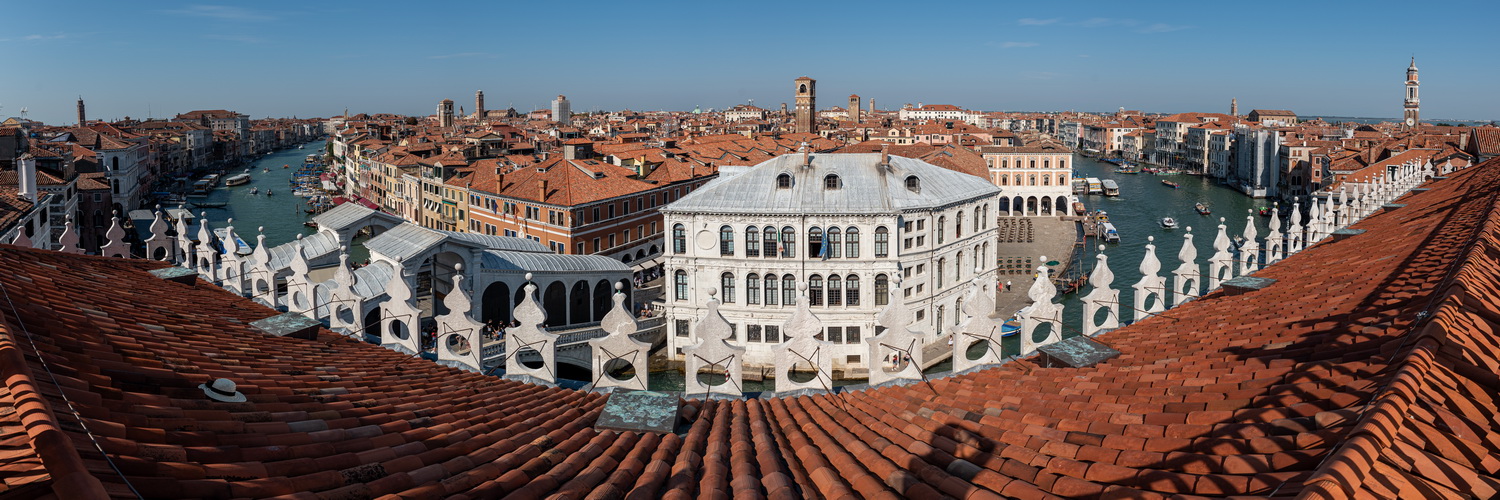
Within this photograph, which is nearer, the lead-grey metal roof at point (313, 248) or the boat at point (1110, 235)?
the lead-grey metal roof at point (313, 248)

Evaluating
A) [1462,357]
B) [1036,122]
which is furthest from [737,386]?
[1036,122]

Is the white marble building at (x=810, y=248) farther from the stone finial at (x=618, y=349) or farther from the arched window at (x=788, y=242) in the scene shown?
the stone finial at (x=618, y=349)

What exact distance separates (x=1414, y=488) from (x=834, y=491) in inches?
79.9

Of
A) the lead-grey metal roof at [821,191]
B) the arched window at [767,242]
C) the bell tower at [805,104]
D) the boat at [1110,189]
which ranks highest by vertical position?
the bell tower at [805,104]

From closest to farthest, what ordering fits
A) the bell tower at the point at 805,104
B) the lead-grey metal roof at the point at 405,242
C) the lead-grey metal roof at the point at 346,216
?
the lead-grey metal roof at the point at 405,242 → the lead-grey metal roof at the point at 346,216 → the bell tower at the point at 805,104

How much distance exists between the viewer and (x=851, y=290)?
965 inches

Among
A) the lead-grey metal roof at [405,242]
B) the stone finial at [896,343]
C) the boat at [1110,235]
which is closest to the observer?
the stone finial at [896,343]

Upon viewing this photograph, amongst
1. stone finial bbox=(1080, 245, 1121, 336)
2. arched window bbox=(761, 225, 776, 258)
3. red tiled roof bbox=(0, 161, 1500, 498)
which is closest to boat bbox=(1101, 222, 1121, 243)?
arched window bbox=(761, 225, 776, 258)

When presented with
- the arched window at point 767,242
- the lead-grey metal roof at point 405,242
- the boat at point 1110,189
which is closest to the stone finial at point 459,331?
the lead-grey metal roof at point 405,242

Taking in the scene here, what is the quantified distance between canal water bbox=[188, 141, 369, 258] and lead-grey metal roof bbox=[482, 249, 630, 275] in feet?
54.9

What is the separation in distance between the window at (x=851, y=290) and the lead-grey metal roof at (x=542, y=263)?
230 inches

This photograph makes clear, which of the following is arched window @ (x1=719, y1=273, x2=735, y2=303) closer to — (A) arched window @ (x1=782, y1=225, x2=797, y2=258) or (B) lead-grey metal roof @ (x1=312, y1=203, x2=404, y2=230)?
(A) arched window @ (x1=782, y1=225, x2=797, y2=258)

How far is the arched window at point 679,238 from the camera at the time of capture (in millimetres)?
25188

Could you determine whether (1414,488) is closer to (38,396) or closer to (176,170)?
(38,396)
